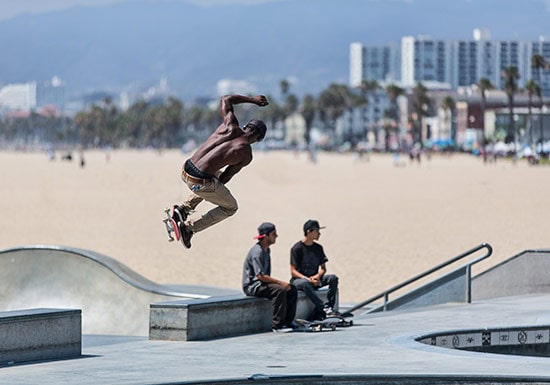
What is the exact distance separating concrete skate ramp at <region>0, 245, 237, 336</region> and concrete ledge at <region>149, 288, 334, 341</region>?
2072mm

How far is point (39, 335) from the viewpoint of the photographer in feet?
34.7

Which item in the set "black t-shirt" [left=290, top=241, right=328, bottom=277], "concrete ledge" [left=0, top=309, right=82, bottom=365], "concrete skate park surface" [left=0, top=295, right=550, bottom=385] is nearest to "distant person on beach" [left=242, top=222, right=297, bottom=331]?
"concrete skate park surface" [left=0, top=295, right=550, bottom=385]

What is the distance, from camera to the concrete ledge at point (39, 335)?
1033 cm

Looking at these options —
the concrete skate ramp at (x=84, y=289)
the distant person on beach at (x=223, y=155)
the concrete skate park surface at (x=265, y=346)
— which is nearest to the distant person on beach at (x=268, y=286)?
the concrete skate park surface at (x=265, y=346)

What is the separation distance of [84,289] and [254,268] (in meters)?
2.95

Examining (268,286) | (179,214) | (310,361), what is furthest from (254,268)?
(179,214)

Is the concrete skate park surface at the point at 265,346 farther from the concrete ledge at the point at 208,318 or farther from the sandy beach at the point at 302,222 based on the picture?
the sandy beach at the point at 302,222

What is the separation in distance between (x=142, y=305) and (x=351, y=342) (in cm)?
383

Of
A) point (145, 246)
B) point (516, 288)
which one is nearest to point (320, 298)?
point (516, 288)

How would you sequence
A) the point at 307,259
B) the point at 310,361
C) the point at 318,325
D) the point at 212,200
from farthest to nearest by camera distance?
the point at 307,259 < the point at 318,325 < the point at 310,361 < the point at 212,200

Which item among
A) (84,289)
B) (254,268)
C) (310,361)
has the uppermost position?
(254,268)

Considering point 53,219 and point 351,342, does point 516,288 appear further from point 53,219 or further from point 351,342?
point 53,219

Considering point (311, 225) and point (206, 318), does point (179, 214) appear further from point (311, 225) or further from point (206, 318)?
point (311, 225)

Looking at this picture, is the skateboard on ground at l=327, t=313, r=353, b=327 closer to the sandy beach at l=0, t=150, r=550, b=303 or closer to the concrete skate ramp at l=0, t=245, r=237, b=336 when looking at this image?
the concrete skate ramp at l=0, t=245, r=237, b=336
